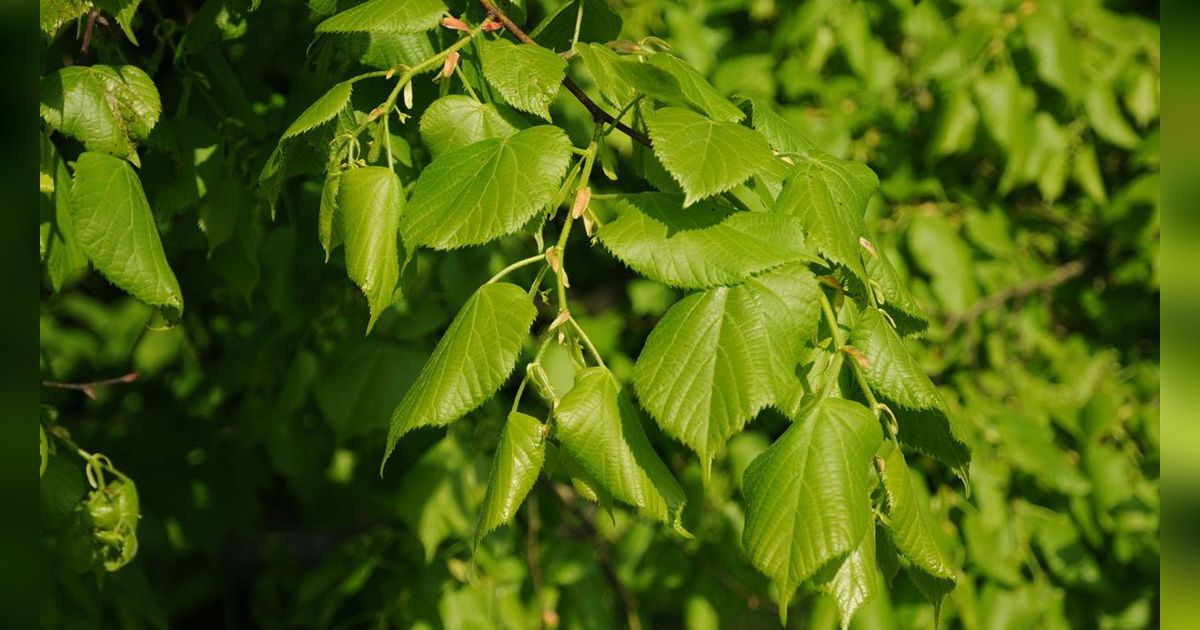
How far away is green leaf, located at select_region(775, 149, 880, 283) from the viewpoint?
0.96 m

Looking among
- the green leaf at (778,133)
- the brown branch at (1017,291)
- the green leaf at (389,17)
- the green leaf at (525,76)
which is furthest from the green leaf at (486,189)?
the brown branch at (1017,291)

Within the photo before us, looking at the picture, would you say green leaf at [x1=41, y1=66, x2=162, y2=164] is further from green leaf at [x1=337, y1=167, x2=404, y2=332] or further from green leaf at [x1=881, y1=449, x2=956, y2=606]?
green leaf at [x1=881, y1=449, x2=956, y2=606]

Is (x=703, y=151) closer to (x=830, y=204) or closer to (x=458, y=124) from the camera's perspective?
(x=830, y=204)

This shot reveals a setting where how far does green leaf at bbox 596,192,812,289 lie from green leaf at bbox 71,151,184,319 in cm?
47

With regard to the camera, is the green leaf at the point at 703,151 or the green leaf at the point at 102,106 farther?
the green leaf at the point at 102,106

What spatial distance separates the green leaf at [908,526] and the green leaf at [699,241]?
0.20m

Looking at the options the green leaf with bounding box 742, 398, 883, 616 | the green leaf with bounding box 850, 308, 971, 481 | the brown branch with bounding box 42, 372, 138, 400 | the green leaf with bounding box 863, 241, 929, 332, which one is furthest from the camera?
the brown branch with bounding box 42, 372, 138, 400

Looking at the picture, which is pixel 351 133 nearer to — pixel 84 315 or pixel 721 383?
pixel 721 383

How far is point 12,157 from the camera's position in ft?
2.68

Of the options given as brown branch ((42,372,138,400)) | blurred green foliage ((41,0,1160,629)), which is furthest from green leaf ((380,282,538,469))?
blurred green foliage ((41,0,1160,629))

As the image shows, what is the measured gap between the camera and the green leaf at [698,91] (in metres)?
1.03

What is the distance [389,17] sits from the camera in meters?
1.04

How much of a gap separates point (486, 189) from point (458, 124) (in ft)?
0.50

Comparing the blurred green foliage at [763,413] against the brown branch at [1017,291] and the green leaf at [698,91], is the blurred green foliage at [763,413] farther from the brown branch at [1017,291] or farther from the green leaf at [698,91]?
the green leaf at [698,91]
